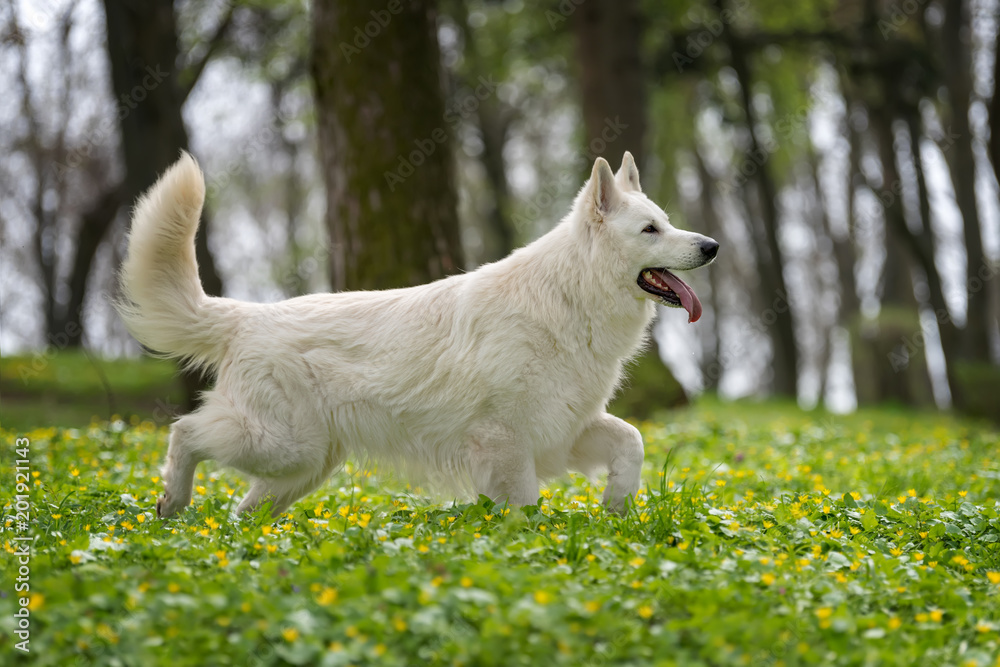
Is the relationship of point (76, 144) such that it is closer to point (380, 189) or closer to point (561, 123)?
point (561, 123)

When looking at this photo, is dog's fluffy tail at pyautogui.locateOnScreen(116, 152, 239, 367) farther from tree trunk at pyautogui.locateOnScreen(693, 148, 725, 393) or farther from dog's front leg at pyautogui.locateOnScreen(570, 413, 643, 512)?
tree trunk at pyautogui.locateOnScreen(693, 148, 725, 393)

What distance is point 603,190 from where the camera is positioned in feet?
17.3

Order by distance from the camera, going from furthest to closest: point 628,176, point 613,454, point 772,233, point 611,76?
point 772,233
point 611,76
point 628,176
point 613,454

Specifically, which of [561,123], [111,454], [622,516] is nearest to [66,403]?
[111,454]

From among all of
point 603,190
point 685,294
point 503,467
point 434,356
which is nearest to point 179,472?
point 434,356

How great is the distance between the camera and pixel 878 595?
3.83 meters

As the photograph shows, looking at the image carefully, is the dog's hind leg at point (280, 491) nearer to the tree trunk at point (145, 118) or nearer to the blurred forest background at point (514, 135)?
the blurred forest background at point (514, 135)

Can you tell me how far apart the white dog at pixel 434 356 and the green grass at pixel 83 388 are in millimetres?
8045

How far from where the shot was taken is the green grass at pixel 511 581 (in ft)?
10.5

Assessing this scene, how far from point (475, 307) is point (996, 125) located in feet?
32.0

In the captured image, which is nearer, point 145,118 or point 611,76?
point 145,118

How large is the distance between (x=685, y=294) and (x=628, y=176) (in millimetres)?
1000

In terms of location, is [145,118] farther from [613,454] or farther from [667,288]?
[613,454]

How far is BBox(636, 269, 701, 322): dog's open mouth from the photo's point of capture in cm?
517
